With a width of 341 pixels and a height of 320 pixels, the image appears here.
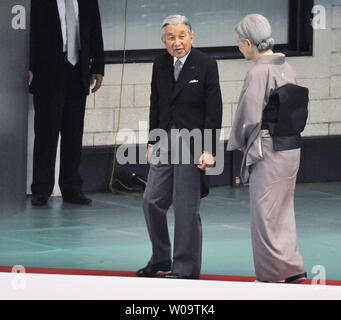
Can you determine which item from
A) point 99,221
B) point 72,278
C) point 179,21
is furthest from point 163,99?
point 99,221

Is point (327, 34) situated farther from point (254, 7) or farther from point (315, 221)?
point (315, 221)

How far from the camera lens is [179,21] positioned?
7145 millimetres

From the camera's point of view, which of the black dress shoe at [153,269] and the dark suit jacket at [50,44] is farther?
the dark suit jacket at [50,44]

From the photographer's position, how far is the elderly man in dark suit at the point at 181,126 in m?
7.22

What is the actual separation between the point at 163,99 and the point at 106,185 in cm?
413

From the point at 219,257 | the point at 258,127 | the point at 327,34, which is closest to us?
the point at 258,127

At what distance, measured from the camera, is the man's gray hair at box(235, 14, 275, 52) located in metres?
6.90

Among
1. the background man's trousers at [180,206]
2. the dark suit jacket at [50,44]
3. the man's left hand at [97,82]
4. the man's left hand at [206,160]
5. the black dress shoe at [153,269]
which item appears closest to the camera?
the man's left hand at [206,160]

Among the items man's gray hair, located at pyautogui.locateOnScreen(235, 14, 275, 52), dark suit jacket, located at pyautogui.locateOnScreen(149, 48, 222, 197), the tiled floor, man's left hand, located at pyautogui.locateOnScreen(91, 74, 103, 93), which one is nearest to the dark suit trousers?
man's left hand, located at pyautogui.locateOnScreen(91, 74, 103, 93)

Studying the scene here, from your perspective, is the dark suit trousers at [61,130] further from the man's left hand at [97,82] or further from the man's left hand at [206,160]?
the man's left hand at [206,160]

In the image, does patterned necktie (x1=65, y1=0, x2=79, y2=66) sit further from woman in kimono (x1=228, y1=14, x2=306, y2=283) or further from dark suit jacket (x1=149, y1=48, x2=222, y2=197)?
woman in kimono (x1=228, y1=14, x2=306, y2=283)

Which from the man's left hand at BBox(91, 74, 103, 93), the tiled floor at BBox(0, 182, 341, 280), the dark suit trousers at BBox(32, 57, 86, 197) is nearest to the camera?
the tiled floor at BBox(0, 182, 341, 280)

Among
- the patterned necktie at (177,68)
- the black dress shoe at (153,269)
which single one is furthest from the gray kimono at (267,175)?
the black dress shoe at (153,269)

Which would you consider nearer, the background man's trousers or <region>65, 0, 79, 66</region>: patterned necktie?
the background man's trousers
